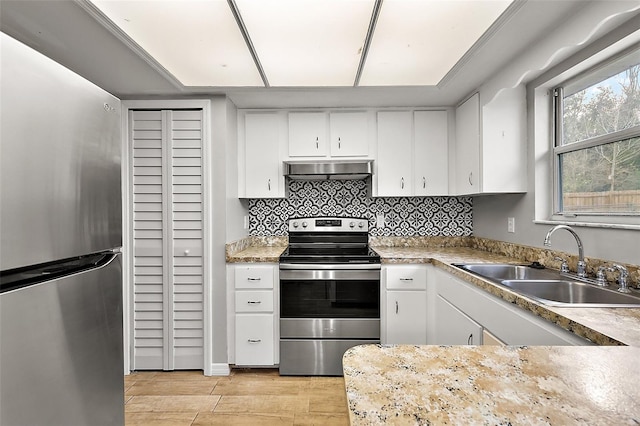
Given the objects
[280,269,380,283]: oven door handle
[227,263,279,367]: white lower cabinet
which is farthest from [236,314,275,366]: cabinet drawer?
[280,269,380,283]: oven door handle

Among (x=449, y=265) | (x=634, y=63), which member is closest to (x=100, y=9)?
(x=449, y=265)

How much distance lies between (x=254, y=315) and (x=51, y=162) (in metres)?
1.91

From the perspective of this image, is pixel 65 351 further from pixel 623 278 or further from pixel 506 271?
pixel 506 271

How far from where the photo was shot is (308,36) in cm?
174

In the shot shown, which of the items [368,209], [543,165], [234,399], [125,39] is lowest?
[234,399]

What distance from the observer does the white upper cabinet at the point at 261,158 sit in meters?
2.87

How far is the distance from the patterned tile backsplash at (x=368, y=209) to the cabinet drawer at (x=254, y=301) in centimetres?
75

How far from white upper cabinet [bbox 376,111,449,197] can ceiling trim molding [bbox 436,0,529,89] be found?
52cm

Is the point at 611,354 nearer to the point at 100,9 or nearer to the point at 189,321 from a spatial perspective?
the point at 100,9

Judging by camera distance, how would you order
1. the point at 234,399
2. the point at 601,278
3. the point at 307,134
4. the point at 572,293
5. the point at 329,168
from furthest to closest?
the point at 307,134
the point at 329,168
the point at 234,399
the point at 572,293
the point at 601,278

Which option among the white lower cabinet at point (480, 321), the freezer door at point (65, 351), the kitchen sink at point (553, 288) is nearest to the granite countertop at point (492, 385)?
the white lower cabinet at point (480, 321)

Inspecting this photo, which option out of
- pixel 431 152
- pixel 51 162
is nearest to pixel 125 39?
pixel 51 162

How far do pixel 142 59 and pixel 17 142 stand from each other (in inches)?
54.6

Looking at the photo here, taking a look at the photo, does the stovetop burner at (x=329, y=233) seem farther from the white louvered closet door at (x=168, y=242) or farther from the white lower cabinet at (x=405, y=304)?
the white louvered closet door at (x=168, y=242)
